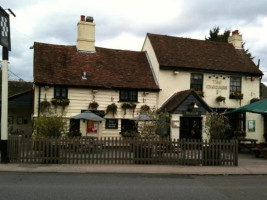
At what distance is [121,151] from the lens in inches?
542

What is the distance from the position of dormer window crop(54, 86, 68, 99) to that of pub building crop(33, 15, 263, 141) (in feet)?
0.20

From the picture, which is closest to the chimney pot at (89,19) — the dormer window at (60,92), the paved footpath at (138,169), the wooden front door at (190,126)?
the dormer window at (60,92)

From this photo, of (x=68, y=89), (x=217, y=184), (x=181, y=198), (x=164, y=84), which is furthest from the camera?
(x=164, y=84)

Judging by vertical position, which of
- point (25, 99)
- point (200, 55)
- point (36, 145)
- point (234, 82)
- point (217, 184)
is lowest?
point (217, 184)

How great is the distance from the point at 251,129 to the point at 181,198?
17367 millimetres

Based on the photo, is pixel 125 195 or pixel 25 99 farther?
pixel 25 99

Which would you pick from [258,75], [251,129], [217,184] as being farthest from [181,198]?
[258,75]

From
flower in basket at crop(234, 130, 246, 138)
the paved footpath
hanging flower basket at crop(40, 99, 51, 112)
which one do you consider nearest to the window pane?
flower in basket at crop(234, 130, 246, 138)

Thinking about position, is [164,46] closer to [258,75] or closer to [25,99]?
[258,75]

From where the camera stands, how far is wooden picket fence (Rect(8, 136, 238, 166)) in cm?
1321

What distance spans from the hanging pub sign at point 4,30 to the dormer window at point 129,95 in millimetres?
9630

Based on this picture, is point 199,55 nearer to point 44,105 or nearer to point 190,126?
point 190,126

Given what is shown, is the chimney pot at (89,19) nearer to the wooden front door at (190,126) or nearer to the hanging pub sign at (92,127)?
the hanging pub sign at (92,127)

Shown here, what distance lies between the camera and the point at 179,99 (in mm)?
20953
